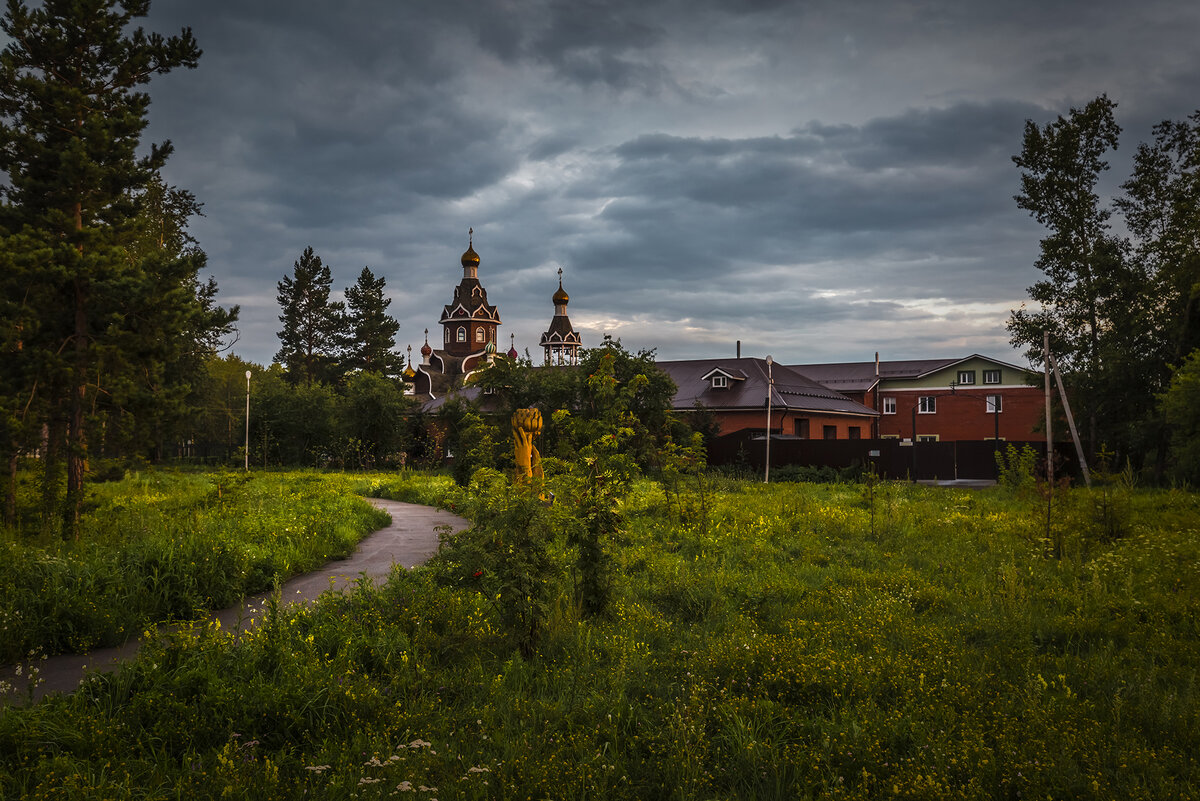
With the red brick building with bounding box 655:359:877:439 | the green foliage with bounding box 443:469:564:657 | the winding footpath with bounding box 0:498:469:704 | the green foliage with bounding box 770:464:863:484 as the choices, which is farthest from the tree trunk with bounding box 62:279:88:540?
the red brick building with bounding box 655:359:877:439

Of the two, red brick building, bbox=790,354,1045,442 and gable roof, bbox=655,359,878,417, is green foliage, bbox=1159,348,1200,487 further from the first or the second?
red brick building, bbox=790,354,1045,442

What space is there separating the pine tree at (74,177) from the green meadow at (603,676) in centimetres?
537

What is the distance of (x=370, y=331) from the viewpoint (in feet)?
213

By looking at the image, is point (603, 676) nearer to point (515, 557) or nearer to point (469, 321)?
point (515, 557)

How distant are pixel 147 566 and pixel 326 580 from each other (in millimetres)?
1835

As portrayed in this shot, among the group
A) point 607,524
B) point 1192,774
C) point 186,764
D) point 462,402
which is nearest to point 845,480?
point 462,402

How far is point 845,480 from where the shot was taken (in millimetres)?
26047

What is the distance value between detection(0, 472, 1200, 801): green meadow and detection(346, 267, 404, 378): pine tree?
5705 cm

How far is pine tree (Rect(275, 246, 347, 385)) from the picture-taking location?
64938 mm

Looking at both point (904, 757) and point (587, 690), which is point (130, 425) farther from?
point (904, 757)

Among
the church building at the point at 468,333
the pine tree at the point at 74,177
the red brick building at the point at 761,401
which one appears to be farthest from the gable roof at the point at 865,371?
the pine tree at the point at 74,177

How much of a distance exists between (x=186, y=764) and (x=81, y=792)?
473 millimetres

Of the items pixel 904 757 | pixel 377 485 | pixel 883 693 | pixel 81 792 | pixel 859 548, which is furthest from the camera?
pixel 377 485

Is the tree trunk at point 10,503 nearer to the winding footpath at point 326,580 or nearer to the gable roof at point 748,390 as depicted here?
the winding footpath at point 326,580
